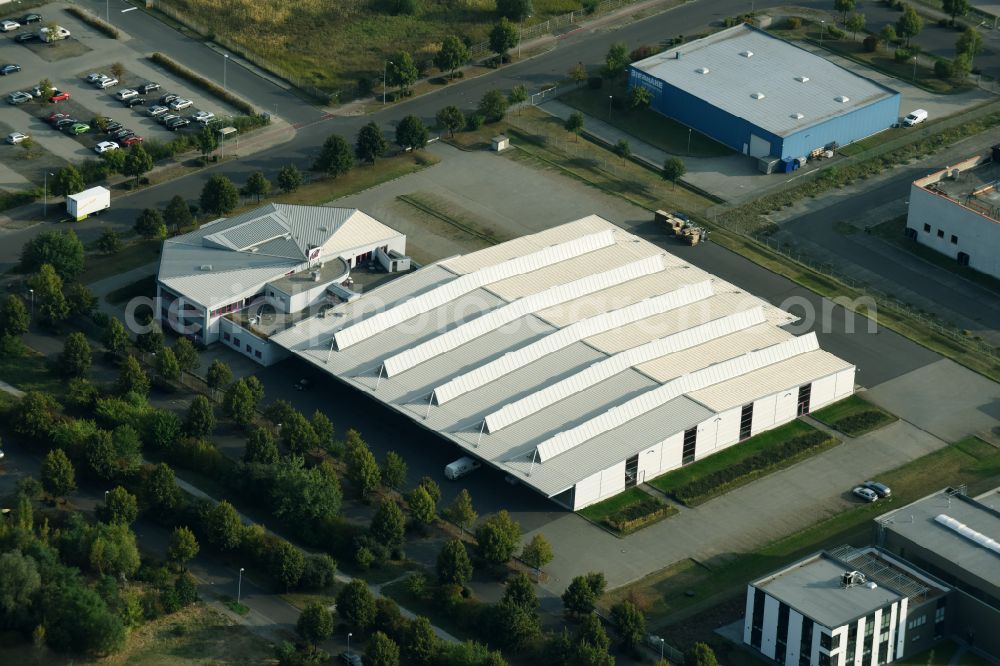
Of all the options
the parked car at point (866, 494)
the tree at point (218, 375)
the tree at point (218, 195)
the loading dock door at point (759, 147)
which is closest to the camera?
the parked car at point (866, 494)

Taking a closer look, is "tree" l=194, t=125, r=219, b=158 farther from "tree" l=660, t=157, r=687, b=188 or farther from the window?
the window

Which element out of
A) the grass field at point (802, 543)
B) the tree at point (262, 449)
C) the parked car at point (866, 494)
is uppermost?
the tree at point (262, 449)

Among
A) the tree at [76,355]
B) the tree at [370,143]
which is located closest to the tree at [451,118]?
the tree at [370,143]

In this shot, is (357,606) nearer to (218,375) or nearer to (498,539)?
(498,539)

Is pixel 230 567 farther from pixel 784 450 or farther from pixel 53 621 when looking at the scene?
pixel 784 450

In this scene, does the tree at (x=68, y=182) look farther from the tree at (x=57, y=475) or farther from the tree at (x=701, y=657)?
the tree at (x=701, y=657)

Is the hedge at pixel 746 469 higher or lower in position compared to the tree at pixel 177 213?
lower

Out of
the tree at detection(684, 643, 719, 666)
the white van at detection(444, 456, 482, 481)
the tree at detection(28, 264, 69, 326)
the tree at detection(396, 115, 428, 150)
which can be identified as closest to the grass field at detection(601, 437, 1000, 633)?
the tree at detection(684, 643, 719, 666)
